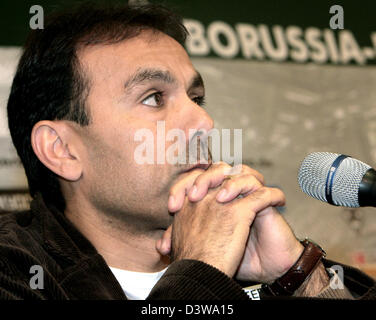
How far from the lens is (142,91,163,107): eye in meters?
1.43

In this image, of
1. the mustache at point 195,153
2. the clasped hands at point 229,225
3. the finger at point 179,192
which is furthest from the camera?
the mustache at point 195,153

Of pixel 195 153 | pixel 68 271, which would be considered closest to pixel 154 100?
pixel 195 153

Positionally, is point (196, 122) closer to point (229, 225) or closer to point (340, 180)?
point (229, 225)

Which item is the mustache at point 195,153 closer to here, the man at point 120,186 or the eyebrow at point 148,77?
the man at point 120,186

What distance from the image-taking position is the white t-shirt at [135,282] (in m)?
1.40

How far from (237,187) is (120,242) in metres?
0.49

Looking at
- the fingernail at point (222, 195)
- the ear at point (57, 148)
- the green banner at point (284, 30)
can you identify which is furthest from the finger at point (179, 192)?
the green banner at point (284, 30)

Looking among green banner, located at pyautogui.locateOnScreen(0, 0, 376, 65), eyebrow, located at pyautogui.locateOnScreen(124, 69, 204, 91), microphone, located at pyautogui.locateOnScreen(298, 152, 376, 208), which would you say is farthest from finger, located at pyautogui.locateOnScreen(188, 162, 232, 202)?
green banner, located at pyautogui.locateOnScreen(0, 0, 376, 65)

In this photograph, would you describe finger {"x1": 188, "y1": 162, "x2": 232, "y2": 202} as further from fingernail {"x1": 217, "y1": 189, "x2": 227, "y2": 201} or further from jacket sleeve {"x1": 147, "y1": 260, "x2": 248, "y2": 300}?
jacket sleeve {"x1": 147, "y1": 260, "x2": 248, "y2": 300}

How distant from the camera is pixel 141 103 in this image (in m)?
1.42

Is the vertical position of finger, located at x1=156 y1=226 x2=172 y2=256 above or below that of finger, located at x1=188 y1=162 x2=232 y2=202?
below

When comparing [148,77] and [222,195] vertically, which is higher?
[148,77]

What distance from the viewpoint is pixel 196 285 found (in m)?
0.97

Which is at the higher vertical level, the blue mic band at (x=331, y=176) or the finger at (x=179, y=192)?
the blue mic band at (x=331, y=176)
